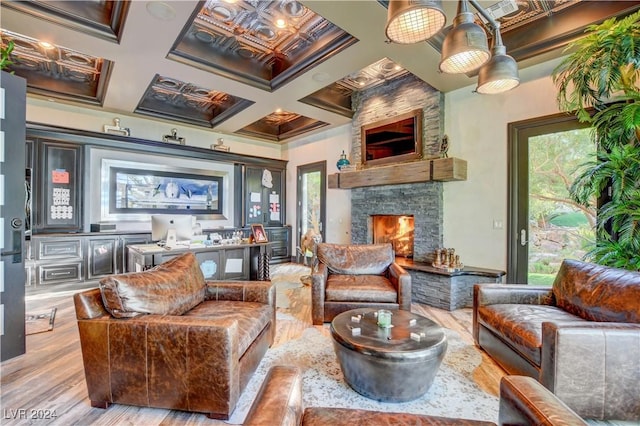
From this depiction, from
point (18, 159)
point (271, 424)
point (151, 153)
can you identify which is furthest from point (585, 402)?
point (151, 153)

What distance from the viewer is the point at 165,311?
196 cm

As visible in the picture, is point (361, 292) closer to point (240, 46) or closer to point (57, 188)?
point (240, 46)

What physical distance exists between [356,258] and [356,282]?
466mm

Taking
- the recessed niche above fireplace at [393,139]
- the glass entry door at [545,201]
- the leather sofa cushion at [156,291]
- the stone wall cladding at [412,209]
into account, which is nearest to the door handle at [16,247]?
the leather sofa cushion at [156,291]

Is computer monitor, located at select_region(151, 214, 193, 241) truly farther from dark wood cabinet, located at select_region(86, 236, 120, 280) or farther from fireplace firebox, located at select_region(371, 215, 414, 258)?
fireplace firebox, located at select_region(371, 215, 414, 258)

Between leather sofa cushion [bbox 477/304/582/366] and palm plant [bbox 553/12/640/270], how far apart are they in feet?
2.75

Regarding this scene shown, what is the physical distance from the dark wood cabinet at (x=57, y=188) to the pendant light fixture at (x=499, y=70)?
595cm

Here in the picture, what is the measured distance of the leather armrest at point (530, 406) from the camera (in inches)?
35.7

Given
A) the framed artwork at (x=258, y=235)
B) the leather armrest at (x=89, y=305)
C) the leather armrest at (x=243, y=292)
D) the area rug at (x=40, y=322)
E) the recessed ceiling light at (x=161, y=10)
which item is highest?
the recessed ceiling light at (x=161, y=10)

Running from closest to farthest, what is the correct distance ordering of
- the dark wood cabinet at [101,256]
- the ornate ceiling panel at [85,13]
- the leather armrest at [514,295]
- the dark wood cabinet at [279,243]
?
1. the leather armrest at [514,295]
2. the ornate ceiling panel at [85,13]
3. the dark wood cabinet at [101,256]
4. the dark wood cabinet at [279,243]

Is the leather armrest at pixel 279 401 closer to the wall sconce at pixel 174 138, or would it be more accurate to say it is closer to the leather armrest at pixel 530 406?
the leather armrest at pixel 530 406

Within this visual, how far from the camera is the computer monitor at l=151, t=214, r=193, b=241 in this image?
3945mm

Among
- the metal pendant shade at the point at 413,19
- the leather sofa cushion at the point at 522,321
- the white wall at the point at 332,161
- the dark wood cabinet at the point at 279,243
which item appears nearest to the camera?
the metal pendant shade at the point at 413,19

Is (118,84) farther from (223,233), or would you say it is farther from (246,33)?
(223,233)
